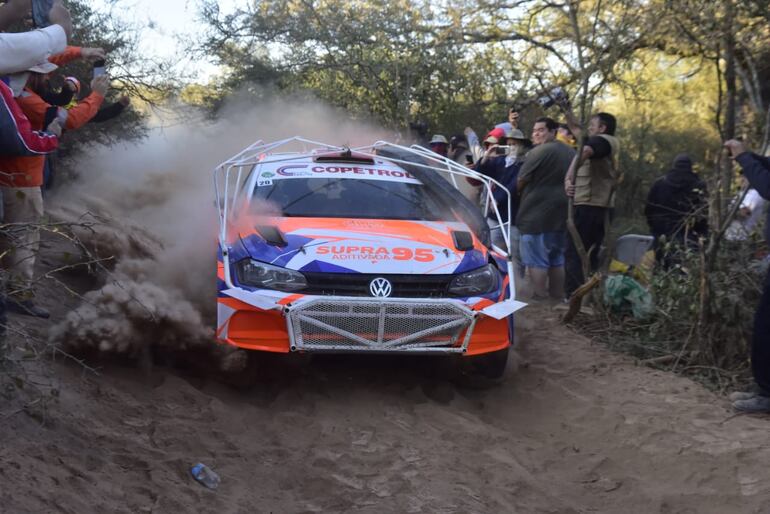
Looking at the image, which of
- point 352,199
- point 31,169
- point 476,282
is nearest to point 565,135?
point 352,199

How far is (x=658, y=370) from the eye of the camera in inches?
276

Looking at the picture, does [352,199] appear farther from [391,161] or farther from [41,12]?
[41,12]

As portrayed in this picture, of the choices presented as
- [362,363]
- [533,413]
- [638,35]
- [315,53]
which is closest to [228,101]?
[315,53]

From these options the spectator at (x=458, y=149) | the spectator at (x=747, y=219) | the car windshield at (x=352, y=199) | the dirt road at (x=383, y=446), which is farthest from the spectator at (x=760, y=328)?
the spectator at (x=458, y=149)

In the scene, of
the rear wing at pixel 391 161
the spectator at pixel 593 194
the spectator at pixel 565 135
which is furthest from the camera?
the spectator at pixel 565 135

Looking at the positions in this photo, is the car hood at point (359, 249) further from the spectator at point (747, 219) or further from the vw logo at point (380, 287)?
the spectator at point (747, 219)

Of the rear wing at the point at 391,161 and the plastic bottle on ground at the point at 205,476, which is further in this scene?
the rear wing at the point at 391,161

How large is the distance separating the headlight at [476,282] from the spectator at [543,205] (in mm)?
3321

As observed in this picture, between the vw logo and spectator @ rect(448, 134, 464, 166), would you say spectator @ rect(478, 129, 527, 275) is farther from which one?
the vw logo

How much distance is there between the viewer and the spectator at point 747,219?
279 inches

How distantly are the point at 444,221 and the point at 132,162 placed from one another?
24.0 feet

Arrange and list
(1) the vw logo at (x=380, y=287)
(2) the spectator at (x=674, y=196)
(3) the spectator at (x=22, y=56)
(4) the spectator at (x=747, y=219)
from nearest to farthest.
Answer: (3) the spectator at (x=22, y=56)
(1) the vw logo at (x=380, y=287)
(4) the spectator at (x=747, y=219)
(2) the spectator at (x=674, y=196)

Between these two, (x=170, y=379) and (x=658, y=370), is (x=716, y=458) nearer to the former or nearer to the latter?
(x=658, y=370)

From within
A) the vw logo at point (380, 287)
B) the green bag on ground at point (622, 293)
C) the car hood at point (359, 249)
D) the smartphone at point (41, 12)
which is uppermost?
the smartphone at point (41, 12)
